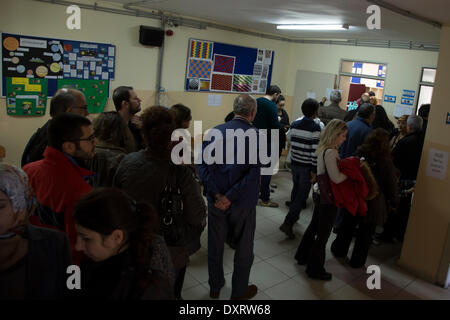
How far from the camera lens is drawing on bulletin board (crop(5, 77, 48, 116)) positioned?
468cm

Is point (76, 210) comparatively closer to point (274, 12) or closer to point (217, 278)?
point (217, 278)

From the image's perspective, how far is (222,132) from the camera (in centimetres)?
288

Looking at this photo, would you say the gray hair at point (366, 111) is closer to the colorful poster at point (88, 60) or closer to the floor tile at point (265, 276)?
the floor tile at point (265, 276)

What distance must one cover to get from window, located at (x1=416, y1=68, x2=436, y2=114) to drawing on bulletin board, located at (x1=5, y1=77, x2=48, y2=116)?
20.7 ft

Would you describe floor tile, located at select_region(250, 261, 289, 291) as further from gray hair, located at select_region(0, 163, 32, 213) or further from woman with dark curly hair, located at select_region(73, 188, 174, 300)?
gray hair, located at select_region(0, 163, 32, 213)

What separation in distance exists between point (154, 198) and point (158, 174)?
0.49 feet

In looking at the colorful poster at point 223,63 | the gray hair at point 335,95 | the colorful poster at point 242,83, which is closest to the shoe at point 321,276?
the gray hair at point 335,95

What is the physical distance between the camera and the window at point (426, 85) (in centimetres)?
671

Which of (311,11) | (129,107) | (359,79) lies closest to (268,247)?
(129,107)

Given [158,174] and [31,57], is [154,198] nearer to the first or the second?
[158,174]

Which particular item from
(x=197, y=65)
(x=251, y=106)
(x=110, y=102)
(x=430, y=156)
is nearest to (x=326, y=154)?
(x=251, y=106)

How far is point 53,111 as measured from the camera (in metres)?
2.82

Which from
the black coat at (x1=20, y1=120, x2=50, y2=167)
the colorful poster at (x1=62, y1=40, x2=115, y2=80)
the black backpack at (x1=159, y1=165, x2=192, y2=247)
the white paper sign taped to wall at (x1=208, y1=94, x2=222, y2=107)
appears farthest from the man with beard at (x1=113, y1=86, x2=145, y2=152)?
the white paper sign taped to wall at (x1=208, y1=94, x2=222, y2=107)

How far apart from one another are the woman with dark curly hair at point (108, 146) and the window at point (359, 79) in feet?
20.2
